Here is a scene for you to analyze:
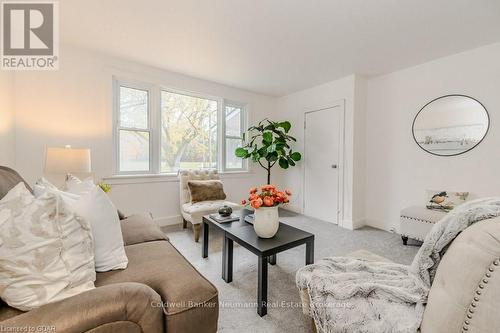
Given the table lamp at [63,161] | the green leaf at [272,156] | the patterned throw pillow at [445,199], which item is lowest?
the patterned throw pillow at [445,199]

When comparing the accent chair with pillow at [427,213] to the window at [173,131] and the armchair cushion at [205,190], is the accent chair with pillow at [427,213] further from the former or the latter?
the window at [173,131]

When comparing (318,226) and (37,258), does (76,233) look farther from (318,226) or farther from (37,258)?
(318,226)

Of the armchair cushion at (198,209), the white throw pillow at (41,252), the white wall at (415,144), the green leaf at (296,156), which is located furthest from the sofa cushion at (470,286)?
the green leaf at (296,156)

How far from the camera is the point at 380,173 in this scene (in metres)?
3.30

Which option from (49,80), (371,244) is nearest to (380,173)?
(371,244)

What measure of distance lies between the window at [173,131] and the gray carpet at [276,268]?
43.5 inches

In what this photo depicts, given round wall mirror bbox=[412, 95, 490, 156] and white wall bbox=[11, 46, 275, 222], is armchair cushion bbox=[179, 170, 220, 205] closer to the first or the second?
white wall bbox=[11, 46, 275, 222]

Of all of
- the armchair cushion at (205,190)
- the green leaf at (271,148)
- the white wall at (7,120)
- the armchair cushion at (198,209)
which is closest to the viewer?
the white wall at (7,120)

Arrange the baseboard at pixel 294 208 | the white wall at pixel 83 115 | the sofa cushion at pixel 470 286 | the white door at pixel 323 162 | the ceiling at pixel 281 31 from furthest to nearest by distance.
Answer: the baseboard at pixel 294 208 → the white door at pixel 323 162 → the white wall at pixel 83 115 → the ceiling at pixel 281 31 → the sofa cushion at pixel 470 286

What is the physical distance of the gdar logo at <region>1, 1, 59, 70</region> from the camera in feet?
6.20

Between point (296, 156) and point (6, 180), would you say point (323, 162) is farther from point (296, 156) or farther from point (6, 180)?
point (6, 180)

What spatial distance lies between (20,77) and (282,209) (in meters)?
4.31

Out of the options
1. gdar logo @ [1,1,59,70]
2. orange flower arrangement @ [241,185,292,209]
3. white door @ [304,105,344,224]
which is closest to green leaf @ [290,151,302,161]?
white door @ [304,105,344,224]

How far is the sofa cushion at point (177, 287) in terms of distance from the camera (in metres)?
0.91
